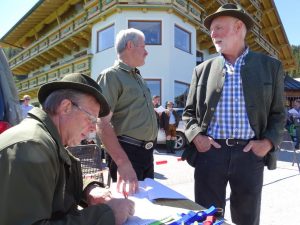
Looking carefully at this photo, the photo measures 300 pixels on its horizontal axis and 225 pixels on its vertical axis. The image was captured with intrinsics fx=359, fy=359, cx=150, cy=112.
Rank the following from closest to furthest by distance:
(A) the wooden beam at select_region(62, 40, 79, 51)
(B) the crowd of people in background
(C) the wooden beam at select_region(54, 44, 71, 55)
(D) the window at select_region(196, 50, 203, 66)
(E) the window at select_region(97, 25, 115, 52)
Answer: (B) the crowd of people in background, (E) the window at select_region(97, 25, 115, 52), (D) the window at select_region(196, 50, 203, 66), (A) the wooden beam at select_region(62, 40, 79, 51), (C) the wooden beam at select_region(54, 44, 71, 55)

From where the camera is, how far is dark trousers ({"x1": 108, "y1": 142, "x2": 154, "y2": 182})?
3.00 metres

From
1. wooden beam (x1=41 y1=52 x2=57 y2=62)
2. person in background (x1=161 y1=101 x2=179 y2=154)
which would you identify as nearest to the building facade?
wooden beam (x1=41 y1=52 x2=57 y2=62)

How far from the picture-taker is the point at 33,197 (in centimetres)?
127

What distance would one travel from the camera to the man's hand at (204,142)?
2.75 metres

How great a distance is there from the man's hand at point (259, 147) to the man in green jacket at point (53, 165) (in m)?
1.22

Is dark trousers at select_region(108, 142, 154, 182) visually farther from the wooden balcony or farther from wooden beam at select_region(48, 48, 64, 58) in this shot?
wooden beam at select_region(48, 48, 64, 58)

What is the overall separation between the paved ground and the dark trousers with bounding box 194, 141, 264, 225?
6.07 ft

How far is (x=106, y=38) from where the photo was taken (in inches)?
714

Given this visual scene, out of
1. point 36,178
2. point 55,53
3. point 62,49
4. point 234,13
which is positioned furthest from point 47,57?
point 36,178

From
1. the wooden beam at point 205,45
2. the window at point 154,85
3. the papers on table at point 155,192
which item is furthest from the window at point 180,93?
the papers on table at point 155,192

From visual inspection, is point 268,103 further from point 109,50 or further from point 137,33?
point 109,50

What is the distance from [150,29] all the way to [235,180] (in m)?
14.9

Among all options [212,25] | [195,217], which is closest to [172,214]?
[195,217]

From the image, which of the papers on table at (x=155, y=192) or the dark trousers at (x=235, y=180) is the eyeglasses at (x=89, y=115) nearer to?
the papers on table at (x=155, y=192)
